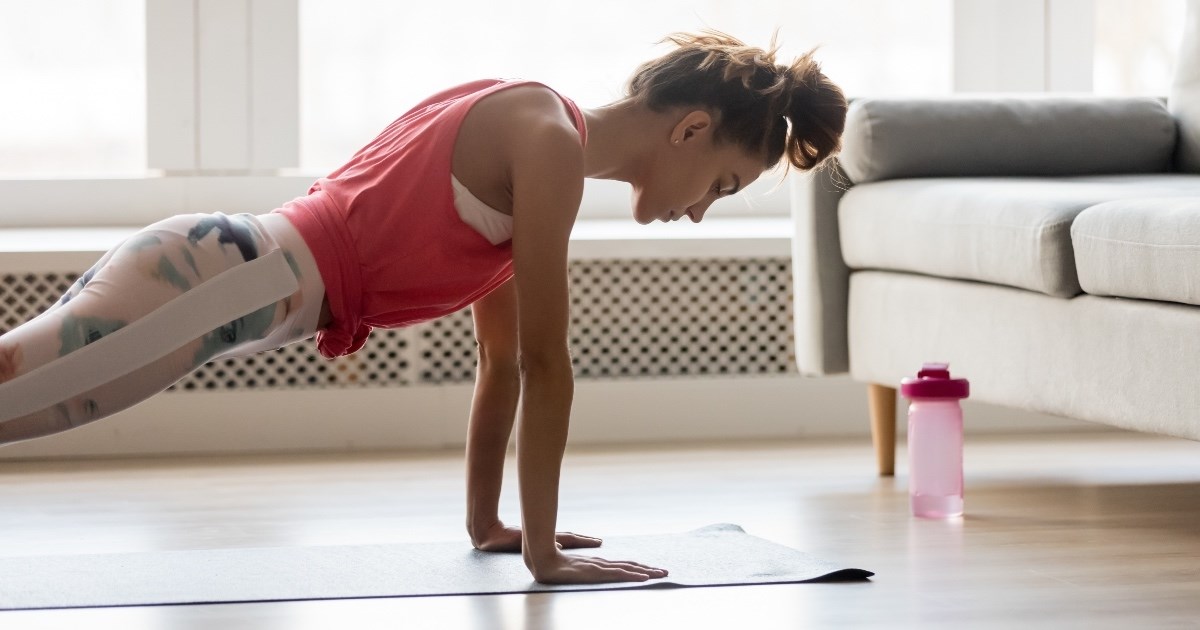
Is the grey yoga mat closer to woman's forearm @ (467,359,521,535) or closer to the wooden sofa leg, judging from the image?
woman's forearm @ (467,359,521,535)

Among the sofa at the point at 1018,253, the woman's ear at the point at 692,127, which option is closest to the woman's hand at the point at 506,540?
the woman's ear at the point at 692,127

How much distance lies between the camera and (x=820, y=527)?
1.90m

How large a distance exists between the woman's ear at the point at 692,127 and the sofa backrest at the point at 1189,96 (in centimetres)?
131

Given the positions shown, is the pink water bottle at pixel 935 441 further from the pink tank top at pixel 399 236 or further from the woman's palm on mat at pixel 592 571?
the pink tank top at pixel 399 236

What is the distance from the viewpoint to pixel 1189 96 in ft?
8.44

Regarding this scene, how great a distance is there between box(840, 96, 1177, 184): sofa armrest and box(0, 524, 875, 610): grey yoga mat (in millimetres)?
783

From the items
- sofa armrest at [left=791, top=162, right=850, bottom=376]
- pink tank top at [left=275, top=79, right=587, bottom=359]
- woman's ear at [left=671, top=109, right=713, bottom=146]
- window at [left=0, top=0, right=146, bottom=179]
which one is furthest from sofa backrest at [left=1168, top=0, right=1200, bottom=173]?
window at [left=0, top=0, right=146, bottom=179]

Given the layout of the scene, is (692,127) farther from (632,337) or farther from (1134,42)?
(1134,42)

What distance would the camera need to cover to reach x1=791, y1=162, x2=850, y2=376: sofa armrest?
7.83 feet

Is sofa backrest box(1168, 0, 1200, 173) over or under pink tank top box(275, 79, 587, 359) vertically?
over

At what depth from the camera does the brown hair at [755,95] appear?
155 centimetres

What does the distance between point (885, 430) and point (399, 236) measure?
1118mm

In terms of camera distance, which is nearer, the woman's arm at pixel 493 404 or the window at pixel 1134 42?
the woman's arm at pixel 493 404

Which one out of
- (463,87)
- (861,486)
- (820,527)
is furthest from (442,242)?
(861,486)
